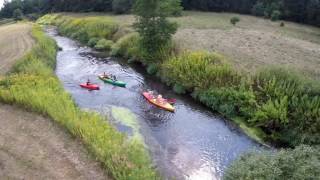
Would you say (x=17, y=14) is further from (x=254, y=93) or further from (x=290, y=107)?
(x=290, y=107)

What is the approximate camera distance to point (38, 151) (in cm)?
1941

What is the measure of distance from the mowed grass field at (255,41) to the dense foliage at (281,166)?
44.6 feet

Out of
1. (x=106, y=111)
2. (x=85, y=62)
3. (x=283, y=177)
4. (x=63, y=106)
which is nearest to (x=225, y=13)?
(x=85, y=62)

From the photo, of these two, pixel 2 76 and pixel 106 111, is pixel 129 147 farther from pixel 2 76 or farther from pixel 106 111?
pixel 2 76

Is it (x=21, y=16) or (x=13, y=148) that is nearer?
(x=13, y=148)

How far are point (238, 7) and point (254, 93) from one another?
50.8 meters

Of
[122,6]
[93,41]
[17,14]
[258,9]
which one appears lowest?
[17,14]

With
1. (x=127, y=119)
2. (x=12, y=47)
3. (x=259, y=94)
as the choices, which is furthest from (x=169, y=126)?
(x=12, y=47)

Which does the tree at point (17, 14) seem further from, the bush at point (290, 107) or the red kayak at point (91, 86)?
the bush at point (290, 107)

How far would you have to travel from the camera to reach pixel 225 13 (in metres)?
74.2

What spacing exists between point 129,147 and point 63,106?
6.04 m

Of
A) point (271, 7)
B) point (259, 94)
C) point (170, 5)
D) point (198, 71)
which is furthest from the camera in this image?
point (271, 7)

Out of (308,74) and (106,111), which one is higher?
(308,74)

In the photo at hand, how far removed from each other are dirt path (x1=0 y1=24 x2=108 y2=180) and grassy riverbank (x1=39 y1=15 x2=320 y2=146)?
36.9ft
